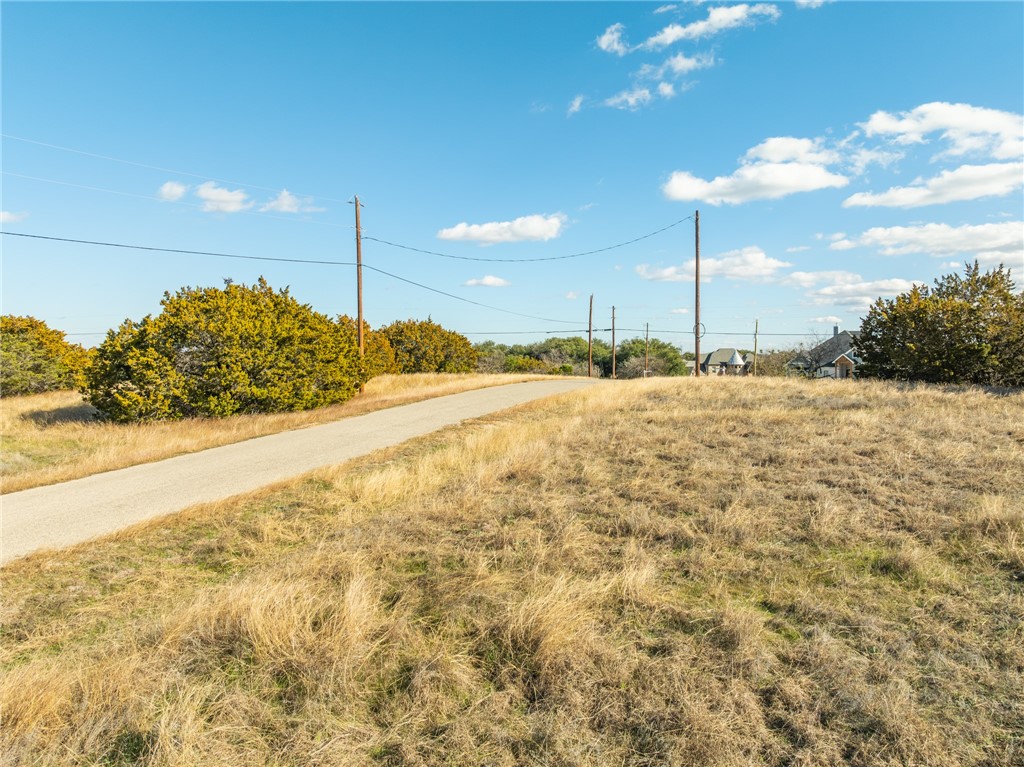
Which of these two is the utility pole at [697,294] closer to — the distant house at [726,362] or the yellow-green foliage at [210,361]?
the yellow-green foliage at [210,361]

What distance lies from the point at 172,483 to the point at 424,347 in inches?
1443

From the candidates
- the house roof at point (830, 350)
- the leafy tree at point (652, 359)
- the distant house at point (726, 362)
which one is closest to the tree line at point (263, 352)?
the house roof at point (830, 350)

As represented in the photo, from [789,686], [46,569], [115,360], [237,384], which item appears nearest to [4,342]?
[115,360]

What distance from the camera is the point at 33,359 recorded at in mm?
24828

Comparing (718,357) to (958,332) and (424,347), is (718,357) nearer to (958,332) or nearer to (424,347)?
(424,347)

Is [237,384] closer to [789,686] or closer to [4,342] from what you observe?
[789,686]

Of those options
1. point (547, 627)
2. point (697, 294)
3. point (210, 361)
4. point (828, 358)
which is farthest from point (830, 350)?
point (547, 627)

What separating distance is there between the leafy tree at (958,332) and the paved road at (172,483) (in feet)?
59.2

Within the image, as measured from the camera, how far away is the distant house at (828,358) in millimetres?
56438

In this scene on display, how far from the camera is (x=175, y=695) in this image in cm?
307

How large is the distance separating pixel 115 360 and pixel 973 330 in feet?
89.1

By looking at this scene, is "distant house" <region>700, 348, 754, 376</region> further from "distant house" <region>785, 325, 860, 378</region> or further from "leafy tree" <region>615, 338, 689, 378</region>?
"distant house" <region>785, 325, 860, 378</region>

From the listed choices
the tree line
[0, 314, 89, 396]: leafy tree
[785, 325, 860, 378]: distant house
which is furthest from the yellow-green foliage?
[785, 325, 860, 378]: distant house

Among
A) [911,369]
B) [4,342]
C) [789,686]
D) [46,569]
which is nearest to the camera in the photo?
[789,686]
